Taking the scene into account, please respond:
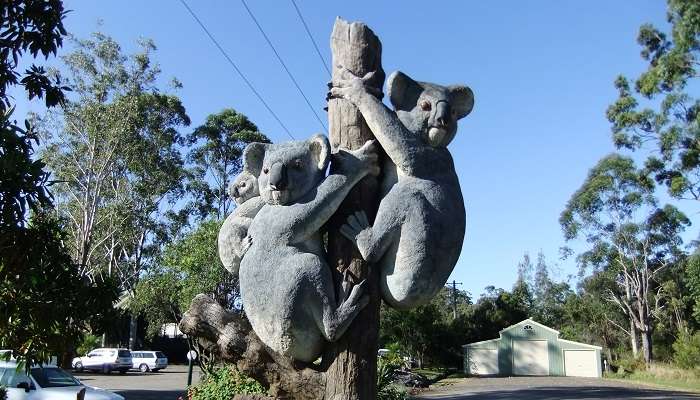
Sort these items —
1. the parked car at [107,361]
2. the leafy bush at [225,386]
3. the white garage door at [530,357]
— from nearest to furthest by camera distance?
1. the leafy bush at [225,386]
2. the parked car at [107,361]
3. the white garage door at [530,357]

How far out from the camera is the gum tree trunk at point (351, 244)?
299 cm

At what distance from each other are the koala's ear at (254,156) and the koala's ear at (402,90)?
2.59ft

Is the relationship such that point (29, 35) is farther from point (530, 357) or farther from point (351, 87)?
point (530, 357)

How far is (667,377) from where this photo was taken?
28.7m

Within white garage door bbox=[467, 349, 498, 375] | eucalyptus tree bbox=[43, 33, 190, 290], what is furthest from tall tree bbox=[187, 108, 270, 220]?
white garage door bbox=[467, 349, 498, 375]

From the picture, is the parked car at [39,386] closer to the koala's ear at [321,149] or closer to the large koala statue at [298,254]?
the large koala statue at [298,254]

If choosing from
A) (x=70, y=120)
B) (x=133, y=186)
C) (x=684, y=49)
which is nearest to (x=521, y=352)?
(x=684, y=49)

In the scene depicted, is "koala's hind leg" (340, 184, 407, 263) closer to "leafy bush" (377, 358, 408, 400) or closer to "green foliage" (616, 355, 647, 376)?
"leafy bush" (377, 358, 408, 400)

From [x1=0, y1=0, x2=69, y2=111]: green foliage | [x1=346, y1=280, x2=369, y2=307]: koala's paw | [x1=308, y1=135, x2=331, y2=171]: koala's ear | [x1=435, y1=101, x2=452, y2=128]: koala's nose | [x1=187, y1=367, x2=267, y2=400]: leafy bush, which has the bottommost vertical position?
[x1=187, y1=367, x2=267, y2=400]: leafy bush

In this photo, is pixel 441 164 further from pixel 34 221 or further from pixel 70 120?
pixel 70 120

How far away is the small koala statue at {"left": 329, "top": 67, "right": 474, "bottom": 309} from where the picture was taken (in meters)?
3.01

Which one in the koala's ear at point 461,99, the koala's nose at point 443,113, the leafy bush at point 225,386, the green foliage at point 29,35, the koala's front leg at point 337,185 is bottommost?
the leafy bush at point 225,386

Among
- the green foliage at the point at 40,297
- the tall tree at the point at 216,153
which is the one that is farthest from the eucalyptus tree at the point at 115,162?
the green foliage at the point at 40,297

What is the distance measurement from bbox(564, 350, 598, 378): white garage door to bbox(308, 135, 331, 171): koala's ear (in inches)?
1356
